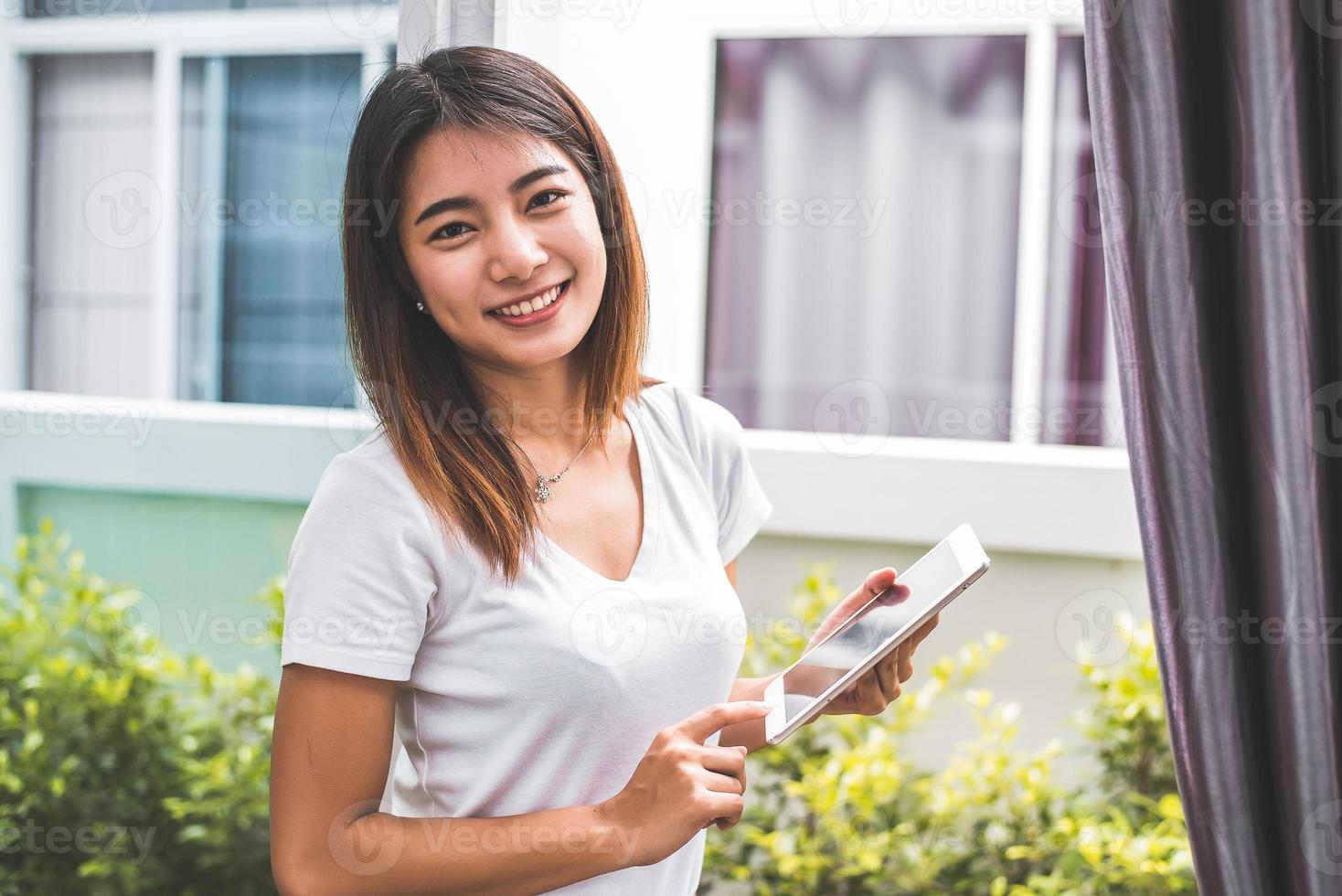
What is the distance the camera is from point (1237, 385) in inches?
49.2

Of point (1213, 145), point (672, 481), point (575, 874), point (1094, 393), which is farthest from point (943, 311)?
point (575, 874)

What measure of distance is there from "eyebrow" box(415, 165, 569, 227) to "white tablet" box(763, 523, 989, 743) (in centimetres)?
49

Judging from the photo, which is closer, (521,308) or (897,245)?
(521,308)

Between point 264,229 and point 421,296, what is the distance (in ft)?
3.65

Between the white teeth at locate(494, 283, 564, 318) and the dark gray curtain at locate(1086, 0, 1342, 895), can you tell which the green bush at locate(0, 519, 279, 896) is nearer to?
the white teeth at locate(494, 283, 564, 318)

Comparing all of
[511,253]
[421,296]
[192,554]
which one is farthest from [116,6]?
[511,253]

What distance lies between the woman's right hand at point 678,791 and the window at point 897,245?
3.74 ft

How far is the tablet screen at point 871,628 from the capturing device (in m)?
0.97

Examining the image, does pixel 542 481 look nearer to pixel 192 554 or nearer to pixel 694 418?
pixel 694 418

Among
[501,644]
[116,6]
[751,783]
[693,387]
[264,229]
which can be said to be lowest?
[751,783]

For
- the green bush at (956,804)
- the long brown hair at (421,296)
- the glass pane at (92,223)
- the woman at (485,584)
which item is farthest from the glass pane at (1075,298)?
the glass pane at (92,223)

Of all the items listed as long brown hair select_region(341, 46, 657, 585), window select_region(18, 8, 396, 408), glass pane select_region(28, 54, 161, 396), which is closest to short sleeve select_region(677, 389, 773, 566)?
long brown hair select_region(341, 46, 657, 585)

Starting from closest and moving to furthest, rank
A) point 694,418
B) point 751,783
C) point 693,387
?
1. point 694,418
2. point 751,783
3. point 693,387

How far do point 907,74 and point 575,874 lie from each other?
165 centimetres
